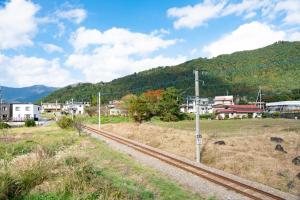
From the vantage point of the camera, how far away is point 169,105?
80.0 metres

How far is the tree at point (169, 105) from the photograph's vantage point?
79688mm

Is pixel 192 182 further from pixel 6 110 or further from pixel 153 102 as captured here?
pixel 6 110

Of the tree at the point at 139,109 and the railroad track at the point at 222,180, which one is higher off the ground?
the tree at the point at 139,109

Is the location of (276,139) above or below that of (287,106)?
below

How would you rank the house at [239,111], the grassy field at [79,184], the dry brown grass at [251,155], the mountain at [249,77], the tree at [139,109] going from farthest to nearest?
the mountain at [249,77], the house at [239,111], the tree at [139,109], the dry brown grass at [251,155], the grassy field at [79,184]

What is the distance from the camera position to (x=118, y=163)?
2580cm

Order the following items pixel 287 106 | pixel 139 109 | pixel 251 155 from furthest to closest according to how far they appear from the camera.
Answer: pixel 287 106 < pixel 139 109 < pixel 251 155

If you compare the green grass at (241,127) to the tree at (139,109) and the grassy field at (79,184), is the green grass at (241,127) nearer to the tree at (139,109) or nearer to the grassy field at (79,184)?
the tree at (139,109)

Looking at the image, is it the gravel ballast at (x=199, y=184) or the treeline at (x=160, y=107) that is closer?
the gravel ballast at (x=199, y=184)

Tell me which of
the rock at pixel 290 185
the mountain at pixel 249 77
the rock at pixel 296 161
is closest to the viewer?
the rock at pixel 290 185

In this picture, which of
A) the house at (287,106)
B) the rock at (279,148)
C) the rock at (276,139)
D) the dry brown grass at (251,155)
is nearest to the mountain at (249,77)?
the house at (287,106)

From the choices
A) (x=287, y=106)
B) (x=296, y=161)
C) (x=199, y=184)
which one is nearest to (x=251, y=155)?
(x=296, y=161)

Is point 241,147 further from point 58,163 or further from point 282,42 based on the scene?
point 282,42

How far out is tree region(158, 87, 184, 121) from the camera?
79.7 metres
